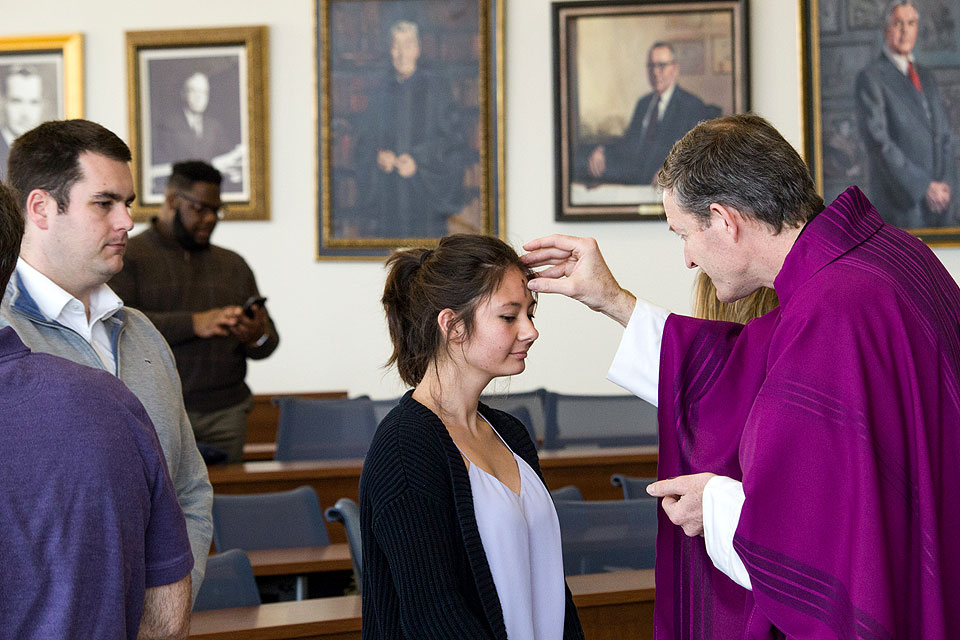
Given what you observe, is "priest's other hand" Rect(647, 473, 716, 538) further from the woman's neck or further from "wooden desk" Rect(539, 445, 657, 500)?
"wooden desk" Rect(539, 445, 657, 500)

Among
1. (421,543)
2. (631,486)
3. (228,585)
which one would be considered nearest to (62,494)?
(421,543)

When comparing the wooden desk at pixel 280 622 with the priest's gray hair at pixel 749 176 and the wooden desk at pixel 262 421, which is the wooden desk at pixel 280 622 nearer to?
the priest's gray hair at pixel 749 176

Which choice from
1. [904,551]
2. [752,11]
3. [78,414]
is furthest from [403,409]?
[752,11]

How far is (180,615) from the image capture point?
154 cm

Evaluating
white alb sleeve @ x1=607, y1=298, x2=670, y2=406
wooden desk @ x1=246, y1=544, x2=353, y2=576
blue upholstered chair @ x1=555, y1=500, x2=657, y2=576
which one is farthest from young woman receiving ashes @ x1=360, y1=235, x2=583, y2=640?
wooden desk @ x1=246, y1=544, x2=353, y2=576

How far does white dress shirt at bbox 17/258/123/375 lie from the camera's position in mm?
2012

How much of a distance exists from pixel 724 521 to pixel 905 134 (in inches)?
202

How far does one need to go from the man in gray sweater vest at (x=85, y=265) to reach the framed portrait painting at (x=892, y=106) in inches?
194

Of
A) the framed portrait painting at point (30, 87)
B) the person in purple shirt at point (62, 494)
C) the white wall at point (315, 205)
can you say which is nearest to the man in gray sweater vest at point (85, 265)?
the person in purple shirt at point (62, 494)

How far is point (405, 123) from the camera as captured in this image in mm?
6473

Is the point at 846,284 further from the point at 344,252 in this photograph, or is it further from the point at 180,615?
the point at 344,252

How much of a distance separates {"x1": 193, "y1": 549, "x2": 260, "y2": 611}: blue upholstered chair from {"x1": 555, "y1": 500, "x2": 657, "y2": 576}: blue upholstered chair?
0.81 meters

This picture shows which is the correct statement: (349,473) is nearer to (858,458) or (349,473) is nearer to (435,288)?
(435,288)

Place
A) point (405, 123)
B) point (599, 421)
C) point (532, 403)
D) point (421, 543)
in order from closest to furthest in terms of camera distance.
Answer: point (421, 543), point (599, 421), point (532, 403), point (405, 123)
